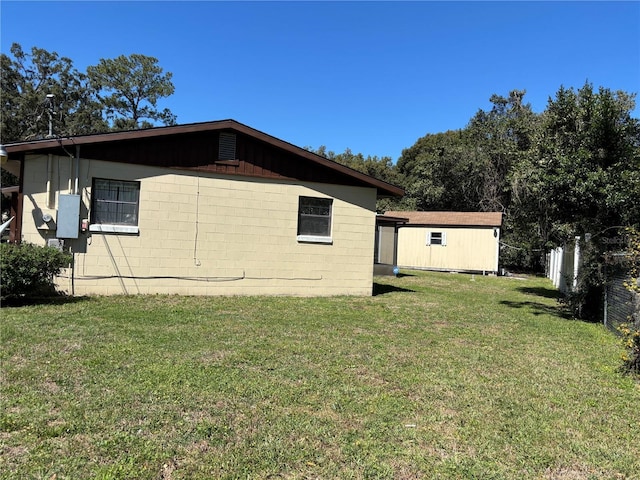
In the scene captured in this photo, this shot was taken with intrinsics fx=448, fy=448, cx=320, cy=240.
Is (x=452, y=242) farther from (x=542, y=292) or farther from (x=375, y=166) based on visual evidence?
(x=375, y=166)

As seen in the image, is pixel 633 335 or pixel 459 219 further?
pixel 459 219

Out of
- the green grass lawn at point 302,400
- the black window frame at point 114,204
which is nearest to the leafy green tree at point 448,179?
the green grass lawn at point 302,400

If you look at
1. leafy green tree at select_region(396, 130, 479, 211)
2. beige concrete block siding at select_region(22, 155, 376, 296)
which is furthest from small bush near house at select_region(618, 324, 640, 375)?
leafy green tree at select_region(396, 130, 479, 211)

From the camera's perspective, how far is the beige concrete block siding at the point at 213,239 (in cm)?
923

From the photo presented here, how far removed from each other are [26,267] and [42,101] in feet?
98.7

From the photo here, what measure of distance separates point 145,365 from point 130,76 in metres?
36.9

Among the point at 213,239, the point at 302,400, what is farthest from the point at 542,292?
the point at 302,400

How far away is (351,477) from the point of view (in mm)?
2771

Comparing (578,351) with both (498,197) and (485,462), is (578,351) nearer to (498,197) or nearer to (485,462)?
(485,462)

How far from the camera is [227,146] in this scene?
10180mm

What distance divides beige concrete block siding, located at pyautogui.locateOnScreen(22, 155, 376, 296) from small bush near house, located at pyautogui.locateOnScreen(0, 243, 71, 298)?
115 centimetres

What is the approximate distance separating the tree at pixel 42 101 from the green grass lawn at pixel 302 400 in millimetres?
29961

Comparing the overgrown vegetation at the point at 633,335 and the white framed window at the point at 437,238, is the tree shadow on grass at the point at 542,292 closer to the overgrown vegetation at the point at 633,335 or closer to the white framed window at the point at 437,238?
the white framed window at the point at 437,238

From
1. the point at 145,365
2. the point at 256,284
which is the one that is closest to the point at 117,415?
the point at 145,365
